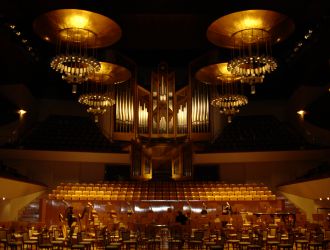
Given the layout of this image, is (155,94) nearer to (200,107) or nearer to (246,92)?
(200,107)

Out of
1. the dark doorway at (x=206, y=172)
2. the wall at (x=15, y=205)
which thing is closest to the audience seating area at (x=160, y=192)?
the wall at (x=15, y=205)

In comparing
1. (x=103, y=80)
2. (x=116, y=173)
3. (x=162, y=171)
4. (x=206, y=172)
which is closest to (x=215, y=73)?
(x=103, y=80)

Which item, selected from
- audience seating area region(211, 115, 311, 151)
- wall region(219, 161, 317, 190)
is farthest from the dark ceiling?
wall region(219, 161, 317, 190)

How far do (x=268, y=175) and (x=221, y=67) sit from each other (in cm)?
902

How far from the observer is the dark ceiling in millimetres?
13531

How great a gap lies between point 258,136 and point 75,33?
450 inches

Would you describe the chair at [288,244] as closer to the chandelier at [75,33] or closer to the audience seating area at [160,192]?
the chandelier at [75,33]

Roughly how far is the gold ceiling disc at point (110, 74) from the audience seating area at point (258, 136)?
6650mm

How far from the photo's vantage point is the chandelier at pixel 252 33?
9914 mm

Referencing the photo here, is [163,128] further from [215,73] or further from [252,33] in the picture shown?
[252,33]

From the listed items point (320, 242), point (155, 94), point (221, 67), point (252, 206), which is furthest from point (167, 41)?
point (320, 242)

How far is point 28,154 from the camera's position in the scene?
58.2 feet

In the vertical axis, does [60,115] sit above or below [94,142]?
above

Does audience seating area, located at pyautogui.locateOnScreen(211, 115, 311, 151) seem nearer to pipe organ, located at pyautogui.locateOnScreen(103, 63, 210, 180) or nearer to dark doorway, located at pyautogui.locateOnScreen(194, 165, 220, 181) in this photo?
pipe organ, located at pyautogui.locateOnScreen(103, 63, 210, 180)
